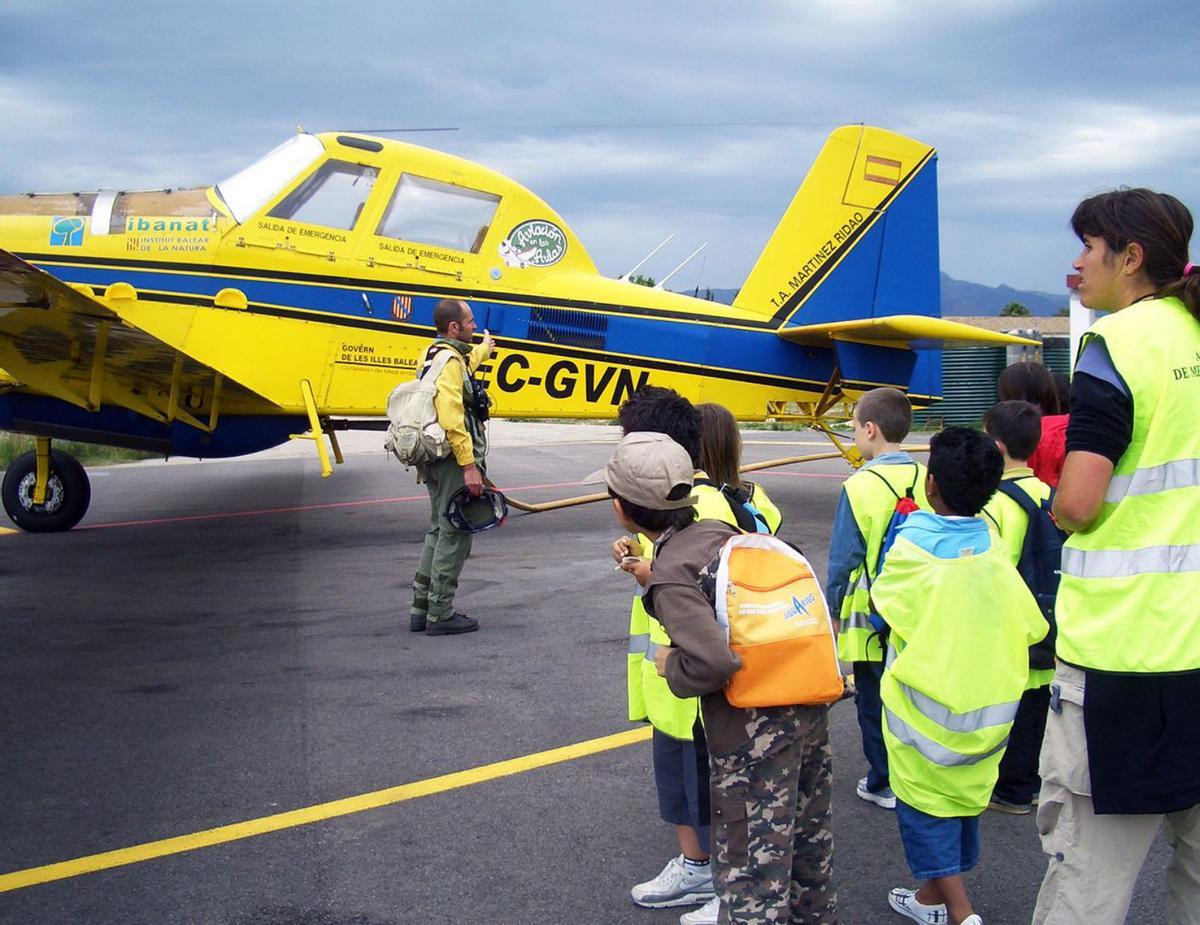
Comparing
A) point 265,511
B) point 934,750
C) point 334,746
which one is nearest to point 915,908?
point 934,750

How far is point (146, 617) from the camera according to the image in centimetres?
625

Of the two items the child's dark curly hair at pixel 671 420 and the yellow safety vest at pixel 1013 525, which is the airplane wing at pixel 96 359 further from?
the yellow safety vest at pixel 1013 525

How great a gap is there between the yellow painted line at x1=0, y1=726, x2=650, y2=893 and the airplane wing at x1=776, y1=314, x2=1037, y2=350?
18.5ft

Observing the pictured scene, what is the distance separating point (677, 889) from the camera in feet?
9.84

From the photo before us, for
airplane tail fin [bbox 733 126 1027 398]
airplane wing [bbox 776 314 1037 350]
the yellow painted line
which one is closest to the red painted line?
airplane tail fin [bbox 733 126 1027 398]

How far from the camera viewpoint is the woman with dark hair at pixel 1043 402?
419 cm

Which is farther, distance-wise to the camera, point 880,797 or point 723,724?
point 880,797

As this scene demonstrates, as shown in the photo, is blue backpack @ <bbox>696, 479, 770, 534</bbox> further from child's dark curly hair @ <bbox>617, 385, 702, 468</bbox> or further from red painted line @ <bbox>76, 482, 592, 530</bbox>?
red painted line @ <bbox>76, 482, 592, 530</bbox>

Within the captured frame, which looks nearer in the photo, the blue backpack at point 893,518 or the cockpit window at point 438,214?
the blue backpack at point 893,518

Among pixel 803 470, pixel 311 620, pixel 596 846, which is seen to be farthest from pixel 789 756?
pixel 803 470

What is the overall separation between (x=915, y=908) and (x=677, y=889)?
2.25ft

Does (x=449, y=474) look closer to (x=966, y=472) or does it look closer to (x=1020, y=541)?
(x=1020, y=541)

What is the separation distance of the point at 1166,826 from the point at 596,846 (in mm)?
1752

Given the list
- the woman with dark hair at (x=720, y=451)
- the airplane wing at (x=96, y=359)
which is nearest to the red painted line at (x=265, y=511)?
the airplane wing at (x=96, y=359)
